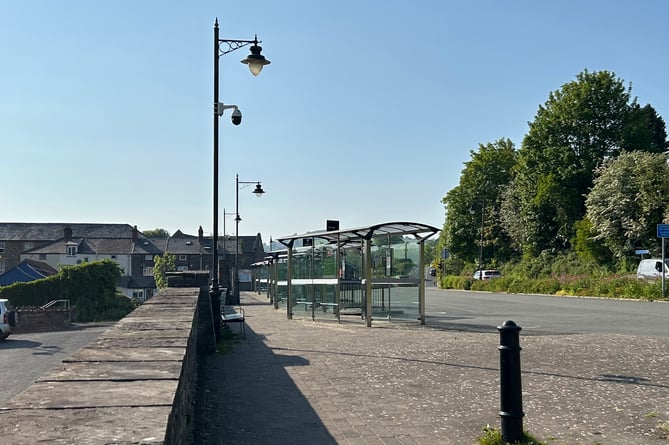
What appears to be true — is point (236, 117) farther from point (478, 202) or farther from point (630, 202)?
point (478, 202)

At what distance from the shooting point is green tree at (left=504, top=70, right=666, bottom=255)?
173 ft

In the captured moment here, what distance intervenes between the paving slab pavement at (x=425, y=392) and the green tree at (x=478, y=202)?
57.1 metres

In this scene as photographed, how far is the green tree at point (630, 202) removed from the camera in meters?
42.7

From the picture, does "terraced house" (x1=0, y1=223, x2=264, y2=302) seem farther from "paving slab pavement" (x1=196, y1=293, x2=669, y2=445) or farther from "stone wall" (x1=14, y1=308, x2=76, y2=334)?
"paving slab pavement" (x1=196, y1=293, x2=669, y2=445)

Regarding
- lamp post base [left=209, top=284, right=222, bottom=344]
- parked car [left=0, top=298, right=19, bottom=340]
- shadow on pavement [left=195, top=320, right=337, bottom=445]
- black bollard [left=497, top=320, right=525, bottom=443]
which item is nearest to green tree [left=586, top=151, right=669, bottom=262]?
lamp post base [left=209, top=284, right=222, bottom=344]

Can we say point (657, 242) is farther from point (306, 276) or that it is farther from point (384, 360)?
point (384, 360)

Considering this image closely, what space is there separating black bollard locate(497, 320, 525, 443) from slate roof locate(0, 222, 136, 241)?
10704 cm

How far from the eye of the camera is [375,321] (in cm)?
2041

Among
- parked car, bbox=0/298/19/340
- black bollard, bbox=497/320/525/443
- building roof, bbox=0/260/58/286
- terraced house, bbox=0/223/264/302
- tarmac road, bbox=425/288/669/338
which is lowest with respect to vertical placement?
parked car, bbox=0/298/19/340

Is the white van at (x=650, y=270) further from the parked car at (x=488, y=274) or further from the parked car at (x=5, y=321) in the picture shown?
the parked car at (x=5, y=321)

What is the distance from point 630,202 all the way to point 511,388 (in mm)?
42083

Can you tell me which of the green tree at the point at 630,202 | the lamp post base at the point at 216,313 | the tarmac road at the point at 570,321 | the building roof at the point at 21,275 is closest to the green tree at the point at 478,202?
the green tree at the point at 630,202

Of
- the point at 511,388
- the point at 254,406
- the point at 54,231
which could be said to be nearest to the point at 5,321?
the point at 254,406

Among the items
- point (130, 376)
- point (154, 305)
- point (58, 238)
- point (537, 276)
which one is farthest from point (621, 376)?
point (58, 238)
